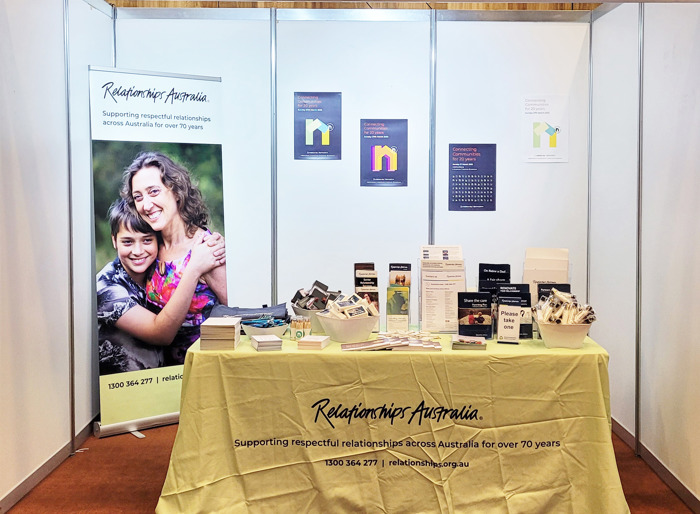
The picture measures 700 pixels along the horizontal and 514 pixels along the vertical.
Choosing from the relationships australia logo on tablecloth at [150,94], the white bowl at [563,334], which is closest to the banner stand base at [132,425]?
the relationships australia logo on tablecloth at [150,94]

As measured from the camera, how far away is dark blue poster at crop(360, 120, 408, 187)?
4.50 metres

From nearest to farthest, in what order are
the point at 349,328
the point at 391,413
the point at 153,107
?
the point at 391,413 → the point at 349,328 → the point at 153,107

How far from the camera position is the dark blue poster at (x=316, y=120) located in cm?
449

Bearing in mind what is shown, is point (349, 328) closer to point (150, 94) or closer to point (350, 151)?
point (350, 151)

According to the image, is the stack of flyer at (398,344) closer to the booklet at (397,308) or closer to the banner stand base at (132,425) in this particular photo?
the booklet at (397,308)

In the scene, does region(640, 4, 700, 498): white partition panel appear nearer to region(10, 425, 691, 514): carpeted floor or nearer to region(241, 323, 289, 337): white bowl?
region(10, 425, 691, 514): carpeted floor

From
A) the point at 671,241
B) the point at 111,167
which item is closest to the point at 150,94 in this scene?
the point at 111,167

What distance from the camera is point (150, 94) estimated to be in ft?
13.3

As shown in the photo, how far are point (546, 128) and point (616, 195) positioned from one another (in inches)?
30.4

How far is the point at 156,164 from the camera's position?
407 cm

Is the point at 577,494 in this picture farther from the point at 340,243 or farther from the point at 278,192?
the point at 278,192

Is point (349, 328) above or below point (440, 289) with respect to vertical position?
below

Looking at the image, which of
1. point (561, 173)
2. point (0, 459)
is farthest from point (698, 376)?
point (0, 459)

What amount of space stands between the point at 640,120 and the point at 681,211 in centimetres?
74
